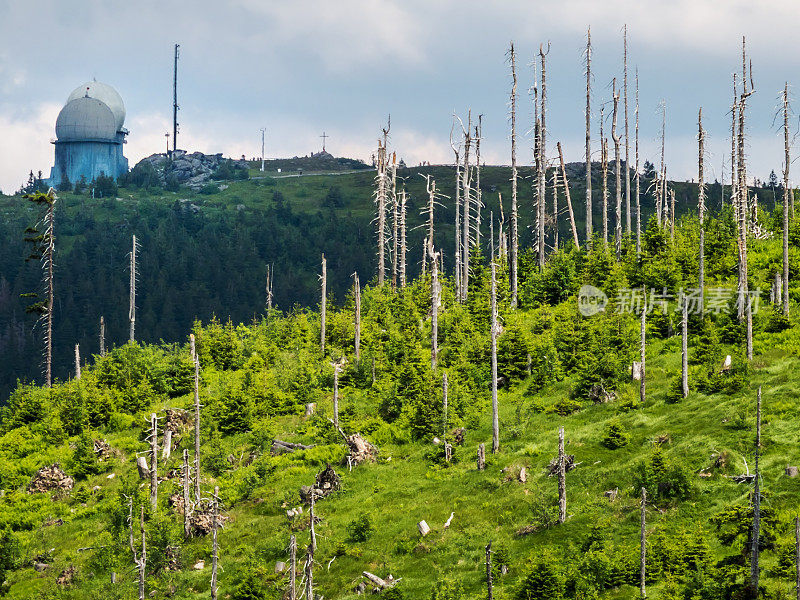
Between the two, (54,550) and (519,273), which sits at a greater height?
(519,273)

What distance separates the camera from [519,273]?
7925 centimetres

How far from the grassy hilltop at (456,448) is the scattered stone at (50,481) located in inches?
30.0

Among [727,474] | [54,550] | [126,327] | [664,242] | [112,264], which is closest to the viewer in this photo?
[727,474]

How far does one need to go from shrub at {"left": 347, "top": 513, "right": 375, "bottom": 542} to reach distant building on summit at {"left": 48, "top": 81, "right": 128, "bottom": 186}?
143668 mm

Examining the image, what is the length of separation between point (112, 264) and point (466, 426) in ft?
350

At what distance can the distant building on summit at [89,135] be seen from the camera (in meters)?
169

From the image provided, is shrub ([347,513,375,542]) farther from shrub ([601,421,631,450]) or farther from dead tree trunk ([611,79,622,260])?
dead tree trunk ([611,79,622,260])

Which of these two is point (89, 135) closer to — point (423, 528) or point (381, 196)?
point (381, 196)

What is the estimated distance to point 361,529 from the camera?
44.2 metres

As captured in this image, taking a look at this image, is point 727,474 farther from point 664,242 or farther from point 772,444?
point 664,242

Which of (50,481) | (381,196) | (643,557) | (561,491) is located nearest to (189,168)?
(381,196)

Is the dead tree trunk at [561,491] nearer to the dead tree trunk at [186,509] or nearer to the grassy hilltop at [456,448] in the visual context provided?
the grassy hilltop at [456,448]

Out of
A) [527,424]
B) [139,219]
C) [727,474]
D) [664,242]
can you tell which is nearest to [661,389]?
[527,424]

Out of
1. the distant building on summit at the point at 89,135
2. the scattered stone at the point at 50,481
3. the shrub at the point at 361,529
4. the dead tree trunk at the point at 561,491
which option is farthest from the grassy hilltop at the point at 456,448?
the distant building on summit at the point at 89,135
